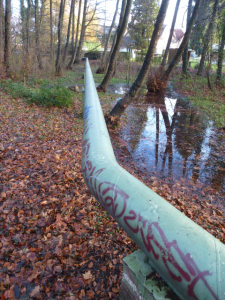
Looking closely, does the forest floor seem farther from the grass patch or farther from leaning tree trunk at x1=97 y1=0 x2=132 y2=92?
leaning tree trunk at x1=97 y1=0 x2=132 y2=92

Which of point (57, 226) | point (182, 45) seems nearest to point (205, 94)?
point (182, 45)

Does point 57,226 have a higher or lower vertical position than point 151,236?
lower

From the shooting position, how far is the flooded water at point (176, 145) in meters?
4.94

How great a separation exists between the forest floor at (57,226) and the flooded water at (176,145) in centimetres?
67

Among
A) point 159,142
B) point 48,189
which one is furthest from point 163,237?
point 159,142

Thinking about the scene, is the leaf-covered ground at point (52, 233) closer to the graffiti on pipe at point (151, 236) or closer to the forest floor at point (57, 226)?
the forest floor at point (57, 226)

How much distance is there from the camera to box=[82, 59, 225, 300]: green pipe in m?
0.79

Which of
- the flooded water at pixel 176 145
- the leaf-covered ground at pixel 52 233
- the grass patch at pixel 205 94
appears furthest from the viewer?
the grass patch at pixel 205 94

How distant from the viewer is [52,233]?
9.02 ft

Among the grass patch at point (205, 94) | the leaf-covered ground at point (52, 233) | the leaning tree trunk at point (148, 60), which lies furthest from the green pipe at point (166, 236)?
the grass patch at point (205, 94)

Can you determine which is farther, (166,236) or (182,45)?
(182,45)

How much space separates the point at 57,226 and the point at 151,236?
225cm

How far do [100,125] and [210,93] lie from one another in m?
Result: 14.3

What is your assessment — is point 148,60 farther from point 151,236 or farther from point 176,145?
point 151,236
